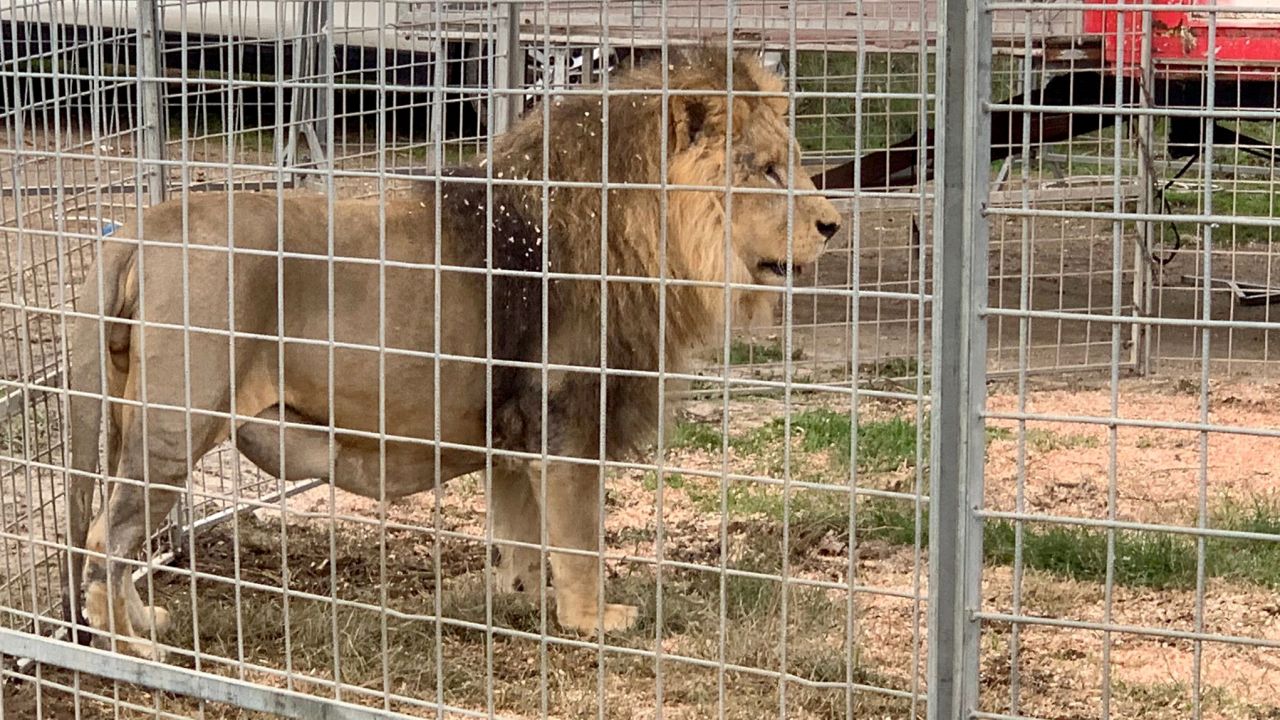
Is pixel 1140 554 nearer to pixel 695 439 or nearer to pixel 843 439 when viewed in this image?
pixel 843 439

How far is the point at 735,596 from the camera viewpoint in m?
4.69

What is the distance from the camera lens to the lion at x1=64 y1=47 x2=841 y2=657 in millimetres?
4031

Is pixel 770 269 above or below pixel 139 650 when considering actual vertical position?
above

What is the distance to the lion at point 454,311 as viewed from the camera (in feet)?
13.2

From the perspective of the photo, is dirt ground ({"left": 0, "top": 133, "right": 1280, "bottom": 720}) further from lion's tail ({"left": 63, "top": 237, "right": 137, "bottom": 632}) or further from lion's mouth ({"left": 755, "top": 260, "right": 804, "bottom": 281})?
lion's mouth ({"left": 755, "top": 260, "right": 804, "bottom": 281})

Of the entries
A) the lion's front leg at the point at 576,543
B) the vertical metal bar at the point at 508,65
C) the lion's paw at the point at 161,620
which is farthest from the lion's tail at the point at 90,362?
the vertical metal bar at the point at 508,65

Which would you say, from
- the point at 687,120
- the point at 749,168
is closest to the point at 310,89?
the point at 687,120

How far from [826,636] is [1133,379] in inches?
157

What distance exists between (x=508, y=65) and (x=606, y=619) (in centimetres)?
213

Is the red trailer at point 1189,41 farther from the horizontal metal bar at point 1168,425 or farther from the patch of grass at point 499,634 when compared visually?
the horizontal metal bar at point 1168,425

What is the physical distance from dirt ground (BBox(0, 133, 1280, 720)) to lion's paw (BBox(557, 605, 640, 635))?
45mm

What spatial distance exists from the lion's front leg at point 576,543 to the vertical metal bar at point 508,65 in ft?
5.28

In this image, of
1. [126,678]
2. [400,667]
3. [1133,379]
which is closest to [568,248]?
[400,667]

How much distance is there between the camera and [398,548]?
5.39 meters
